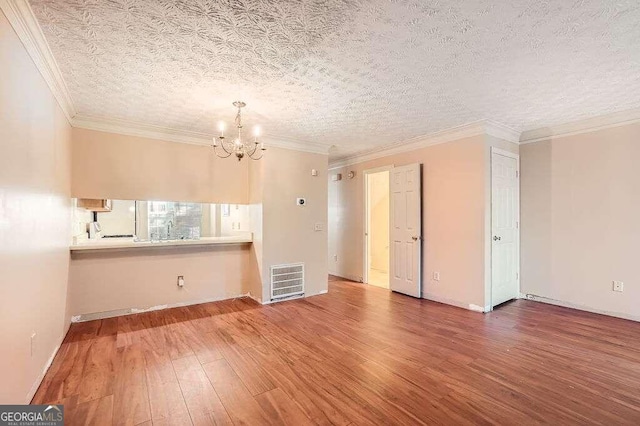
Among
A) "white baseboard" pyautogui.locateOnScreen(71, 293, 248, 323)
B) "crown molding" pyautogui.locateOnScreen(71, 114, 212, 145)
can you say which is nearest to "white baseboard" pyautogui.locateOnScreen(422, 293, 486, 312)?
"white baseboard" pyautogui.locateOnScreen(71, 293, 248, 323)

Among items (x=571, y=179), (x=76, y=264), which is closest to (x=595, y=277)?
(x=571, y=179)

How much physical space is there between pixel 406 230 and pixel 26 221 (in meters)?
4.32

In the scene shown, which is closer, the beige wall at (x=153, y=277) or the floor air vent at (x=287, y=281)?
the beige wall at (x=153, y=277)

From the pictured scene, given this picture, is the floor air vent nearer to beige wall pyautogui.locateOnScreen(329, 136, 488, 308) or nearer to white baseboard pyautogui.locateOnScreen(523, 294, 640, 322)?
beige wall pyautogui.locateOnScreen(329, 136, 488, 308)

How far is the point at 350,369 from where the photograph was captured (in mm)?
2410

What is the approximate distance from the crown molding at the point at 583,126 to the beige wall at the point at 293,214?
305 cm

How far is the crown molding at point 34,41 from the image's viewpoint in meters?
1.63

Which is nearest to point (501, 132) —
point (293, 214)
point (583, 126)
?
point (583, 126)

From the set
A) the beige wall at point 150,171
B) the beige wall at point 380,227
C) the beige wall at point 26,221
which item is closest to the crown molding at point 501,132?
the beige wall at point 380,227

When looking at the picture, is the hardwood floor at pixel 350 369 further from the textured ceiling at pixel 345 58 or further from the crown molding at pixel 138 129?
the textured ceiling at pixel 345 58

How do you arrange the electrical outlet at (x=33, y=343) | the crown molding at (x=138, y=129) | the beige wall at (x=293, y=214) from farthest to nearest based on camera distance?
the beige wall at (x=293, y=214) < the crown molding at (x=138, y=129) < the electrical outlet at (x=33, y=343)

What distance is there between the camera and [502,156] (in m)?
4.06

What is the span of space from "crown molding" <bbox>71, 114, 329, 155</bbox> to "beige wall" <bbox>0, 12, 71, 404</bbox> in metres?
0.81

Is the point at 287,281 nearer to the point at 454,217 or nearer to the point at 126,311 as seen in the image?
the point at 126,311
